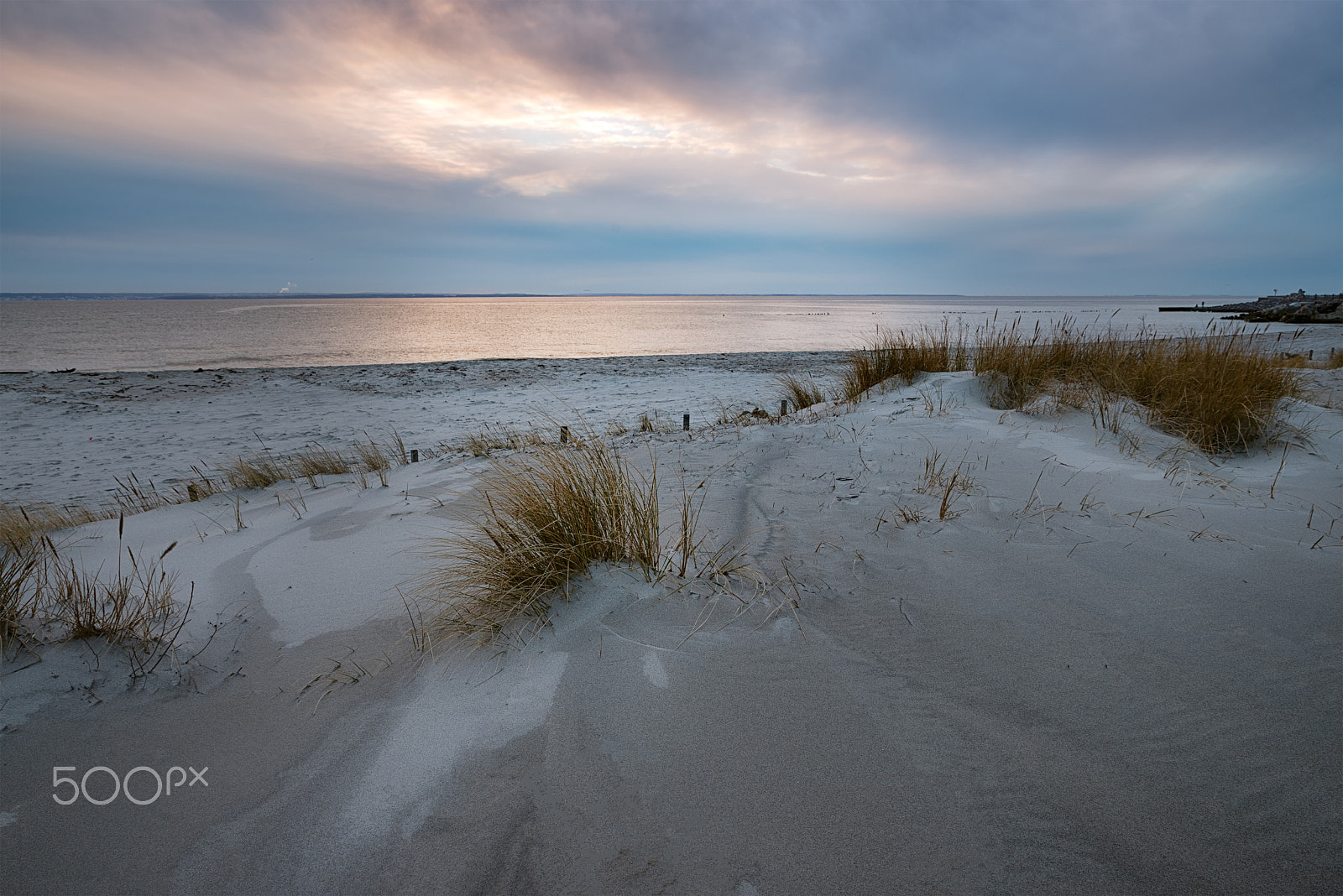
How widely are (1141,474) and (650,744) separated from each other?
3.28m

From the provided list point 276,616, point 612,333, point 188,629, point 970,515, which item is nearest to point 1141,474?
point 970,515

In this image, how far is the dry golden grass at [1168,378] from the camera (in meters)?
3.82

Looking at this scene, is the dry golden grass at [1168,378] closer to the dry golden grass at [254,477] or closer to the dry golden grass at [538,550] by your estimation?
the dry golden grass at [538,550]

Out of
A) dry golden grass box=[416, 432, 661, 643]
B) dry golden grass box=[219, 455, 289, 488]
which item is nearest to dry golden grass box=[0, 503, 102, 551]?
dry golden grass box=[219, 455, 289, 488]

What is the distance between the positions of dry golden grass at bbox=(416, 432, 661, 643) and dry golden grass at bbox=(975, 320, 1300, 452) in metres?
3.82

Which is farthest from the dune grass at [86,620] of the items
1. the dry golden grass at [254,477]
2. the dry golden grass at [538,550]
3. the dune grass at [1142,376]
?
the dune grass at [1142,376]

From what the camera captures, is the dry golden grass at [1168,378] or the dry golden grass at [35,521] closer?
the dry golden grass at [35,521]

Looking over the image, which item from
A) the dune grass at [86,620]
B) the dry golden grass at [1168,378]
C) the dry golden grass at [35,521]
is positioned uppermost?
the dry golden grass at [1168,378]

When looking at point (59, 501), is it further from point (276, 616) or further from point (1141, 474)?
point (1141, 474)

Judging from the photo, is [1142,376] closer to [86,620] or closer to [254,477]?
[86,620]

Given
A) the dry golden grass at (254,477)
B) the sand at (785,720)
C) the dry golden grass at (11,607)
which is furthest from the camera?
the dry golden grass at (254,477)

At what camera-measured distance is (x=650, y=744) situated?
60.3 inches

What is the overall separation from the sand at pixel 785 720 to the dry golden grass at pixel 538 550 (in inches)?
4.5

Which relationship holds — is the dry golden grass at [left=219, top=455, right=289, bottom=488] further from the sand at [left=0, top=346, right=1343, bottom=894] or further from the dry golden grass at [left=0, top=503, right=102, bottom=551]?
the sand at [left=0, top=346, right=1343, bottom=894]
